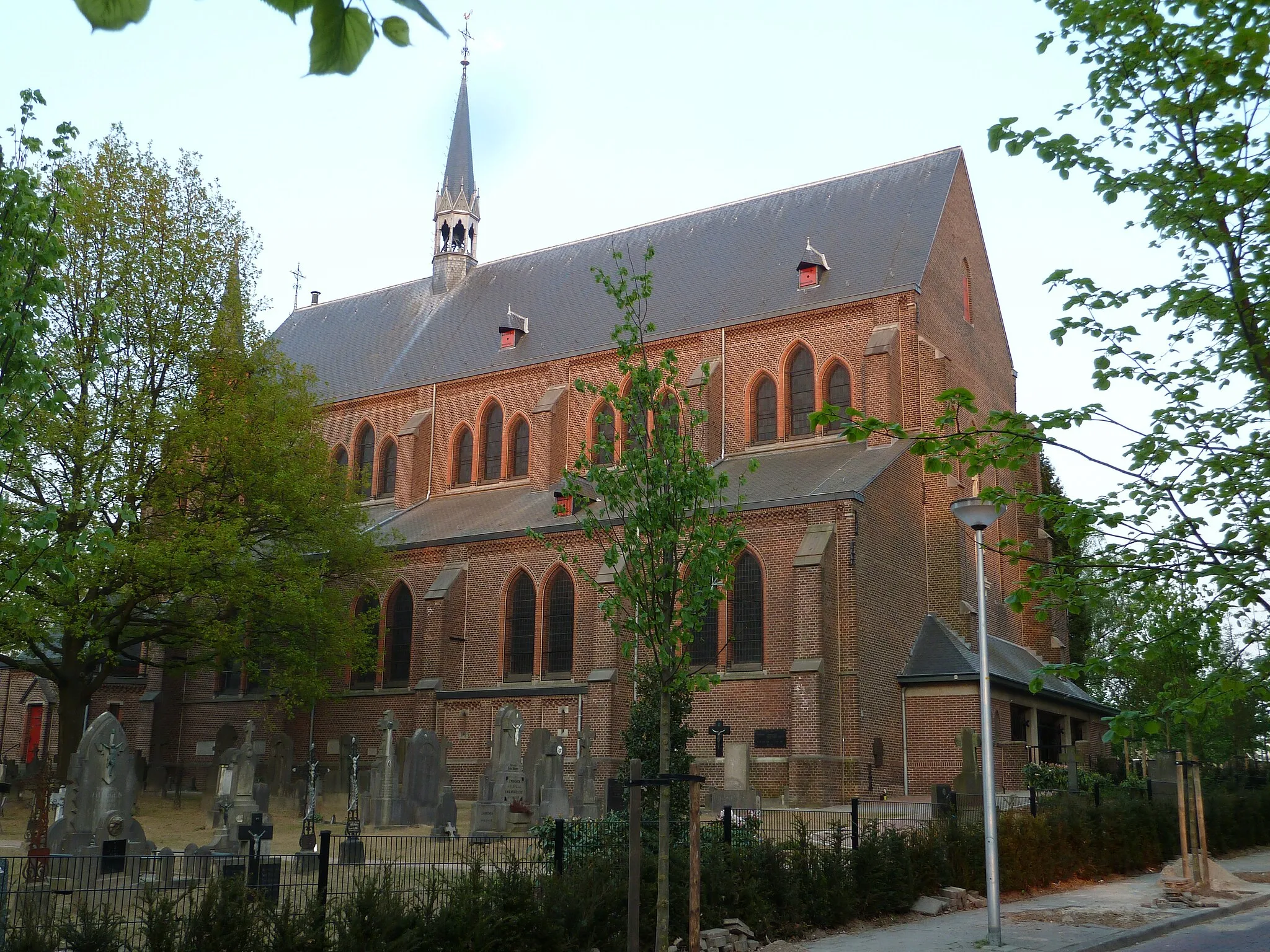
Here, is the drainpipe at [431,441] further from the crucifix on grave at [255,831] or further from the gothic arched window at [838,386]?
the crucifix on grave at [255,831]

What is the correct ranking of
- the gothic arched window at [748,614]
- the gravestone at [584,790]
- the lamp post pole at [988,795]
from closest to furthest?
the lamp post pole at [988,795] < the gravestone at [584,790] < the gothic arched window at [748,614]

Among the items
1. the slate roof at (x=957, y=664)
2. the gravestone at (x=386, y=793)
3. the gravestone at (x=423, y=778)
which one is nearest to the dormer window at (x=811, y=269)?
the slate roof at (x=957, y=664)

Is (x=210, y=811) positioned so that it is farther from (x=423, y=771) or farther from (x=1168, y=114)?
(x=1168, y=114)

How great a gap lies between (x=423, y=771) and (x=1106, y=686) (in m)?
40.4

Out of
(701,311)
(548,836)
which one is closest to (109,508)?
(548,836)

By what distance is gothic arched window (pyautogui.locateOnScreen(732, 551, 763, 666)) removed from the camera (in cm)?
2812

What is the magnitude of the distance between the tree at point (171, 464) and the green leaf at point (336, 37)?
21.6 m

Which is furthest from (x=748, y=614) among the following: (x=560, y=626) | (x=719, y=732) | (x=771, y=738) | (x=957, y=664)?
(x=560, y=626)

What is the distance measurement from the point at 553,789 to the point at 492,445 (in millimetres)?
17518

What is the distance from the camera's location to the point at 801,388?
3209cm

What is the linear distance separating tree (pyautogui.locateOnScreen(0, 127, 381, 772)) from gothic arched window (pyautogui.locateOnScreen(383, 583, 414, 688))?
5283 millimetres

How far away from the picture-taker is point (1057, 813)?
16.9 meters

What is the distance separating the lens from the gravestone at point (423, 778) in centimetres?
2289

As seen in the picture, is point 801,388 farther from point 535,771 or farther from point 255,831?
point 255,831
